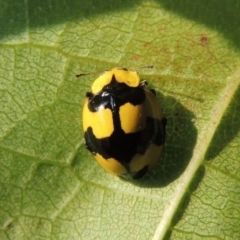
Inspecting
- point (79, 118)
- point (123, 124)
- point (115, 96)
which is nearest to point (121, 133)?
point (123, 124)

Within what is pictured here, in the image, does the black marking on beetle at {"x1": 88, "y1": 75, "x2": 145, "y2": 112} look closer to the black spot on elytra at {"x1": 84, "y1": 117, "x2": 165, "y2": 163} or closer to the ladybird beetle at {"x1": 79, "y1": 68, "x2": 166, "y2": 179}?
the ladybird beetle at {"x1": 79, "y1": 68, "x2": 166, "y2": 179}

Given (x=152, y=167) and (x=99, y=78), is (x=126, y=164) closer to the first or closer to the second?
(x=152, y=167)

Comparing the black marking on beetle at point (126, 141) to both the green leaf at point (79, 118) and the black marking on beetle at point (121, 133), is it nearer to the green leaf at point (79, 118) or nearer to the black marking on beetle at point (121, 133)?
the black marking on beetle at point (121, 133)

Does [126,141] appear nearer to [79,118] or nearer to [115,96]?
[115,96]

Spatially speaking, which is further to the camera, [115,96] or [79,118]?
[79,118]

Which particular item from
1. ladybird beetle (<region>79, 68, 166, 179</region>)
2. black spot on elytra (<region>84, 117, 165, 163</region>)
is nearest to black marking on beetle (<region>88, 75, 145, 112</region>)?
ladybird beetle (<region>79, 68, 166, 179</region>)

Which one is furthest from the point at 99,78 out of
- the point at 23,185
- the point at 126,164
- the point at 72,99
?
the point at 23,185

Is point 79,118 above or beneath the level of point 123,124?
beneath
